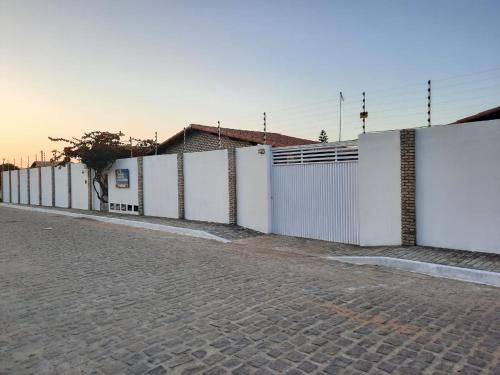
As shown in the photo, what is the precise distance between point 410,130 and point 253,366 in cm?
805

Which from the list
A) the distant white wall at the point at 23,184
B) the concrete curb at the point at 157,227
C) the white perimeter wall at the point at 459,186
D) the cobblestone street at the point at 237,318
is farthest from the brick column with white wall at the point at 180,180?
the distant white wall at the point at 23,184

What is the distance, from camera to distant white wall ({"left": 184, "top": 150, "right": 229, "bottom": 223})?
15.8m

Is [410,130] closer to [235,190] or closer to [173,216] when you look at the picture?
[235,190]

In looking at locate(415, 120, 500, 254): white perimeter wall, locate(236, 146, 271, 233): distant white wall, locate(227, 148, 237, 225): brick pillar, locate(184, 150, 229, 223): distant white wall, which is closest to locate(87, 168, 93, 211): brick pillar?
locate(184, 150, 229, 223): distant white wall

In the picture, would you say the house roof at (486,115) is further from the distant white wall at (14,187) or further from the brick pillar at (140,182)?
the distant white wall at (14,187)

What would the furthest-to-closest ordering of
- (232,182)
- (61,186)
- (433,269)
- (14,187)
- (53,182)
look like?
1. (14,187)
2. (53,182)
3. (61,186)
4. (232,182)
5. (433,269)

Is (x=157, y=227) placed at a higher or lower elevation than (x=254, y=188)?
lower

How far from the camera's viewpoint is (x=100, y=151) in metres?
22.5

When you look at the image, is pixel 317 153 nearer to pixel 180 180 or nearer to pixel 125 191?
pixel 180 180

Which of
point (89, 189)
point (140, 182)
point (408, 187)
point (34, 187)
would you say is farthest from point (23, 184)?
point (408, 187)

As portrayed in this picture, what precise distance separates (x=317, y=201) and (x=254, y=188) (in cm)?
292

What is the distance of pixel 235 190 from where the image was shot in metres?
15.1

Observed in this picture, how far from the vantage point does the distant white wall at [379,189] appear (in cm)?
1016

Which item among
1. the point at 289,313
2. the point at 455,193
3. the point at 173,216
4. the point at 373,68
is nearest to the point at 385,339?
the point at 289,313
